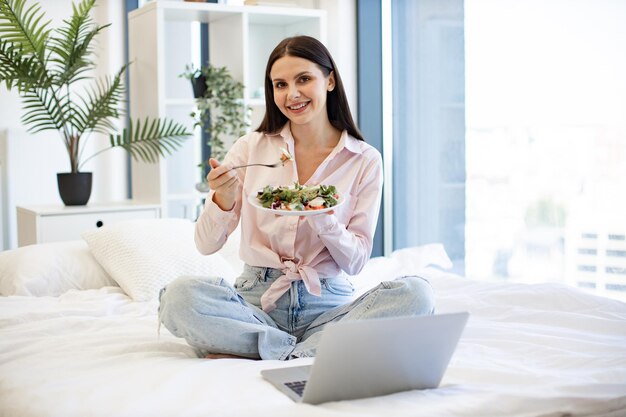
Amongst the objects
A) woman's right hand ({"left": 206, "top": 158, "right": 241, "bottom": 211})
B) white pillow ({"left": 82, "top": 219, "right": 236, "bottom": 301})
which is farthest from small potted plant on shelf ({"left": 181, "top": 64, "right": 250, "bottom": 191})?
woman's right hand ({"left": 206, "top": 158, "right": 241, "bottom": 211})

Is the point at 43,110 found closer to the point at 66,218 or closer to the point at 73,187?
the point at 73,187

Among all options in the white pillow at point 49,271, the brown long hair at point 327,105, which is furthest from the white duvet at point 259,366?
the brown long hair at point 327,105

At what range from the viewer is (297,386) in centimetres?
158

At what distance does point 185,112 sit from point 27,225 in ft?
3.81

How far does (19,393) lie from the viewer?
162 centimetres

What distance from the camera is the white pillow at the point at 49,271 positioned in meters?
2.63

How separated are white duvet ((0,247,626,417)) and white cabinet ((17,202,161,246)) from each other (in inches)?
34.6

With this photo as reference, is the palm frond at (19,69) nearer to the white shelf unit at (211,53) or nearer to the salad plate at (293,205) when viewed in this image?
the white shelf unit at (211,53)

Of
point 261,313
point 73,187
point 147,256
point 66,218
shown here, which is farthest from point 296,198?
point 73,187

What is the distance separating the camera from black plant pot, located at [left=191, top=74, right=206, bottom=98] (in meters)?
3.72

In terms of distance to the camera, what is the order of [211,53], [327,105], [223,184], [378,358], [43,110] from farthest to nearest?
[211,53]
[43,110]
[327,105]
[223,184]
[378,358]

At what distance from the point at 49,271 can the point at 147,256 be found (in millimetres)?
318

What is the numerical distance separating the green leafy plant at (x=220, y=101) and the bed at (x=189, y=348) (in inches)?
31.9

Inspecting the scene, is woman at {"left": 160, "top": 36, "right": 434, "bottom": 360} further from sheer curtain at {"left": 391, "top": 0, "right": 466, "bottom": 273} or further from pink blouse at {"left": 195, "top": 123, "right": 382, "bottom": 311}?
sheer curtain at {"left": 391, "top": 0, "right": 466, "bottom": 273}
